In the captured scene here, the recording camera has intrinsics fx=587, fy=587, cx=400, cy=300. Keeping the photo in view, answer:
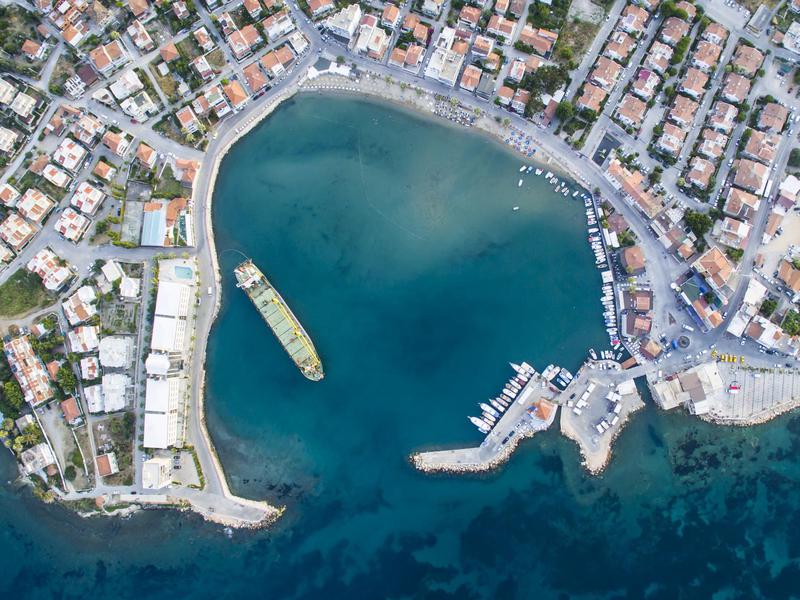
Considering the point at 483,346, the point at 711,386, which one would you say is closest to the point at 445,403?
the point at 483,346

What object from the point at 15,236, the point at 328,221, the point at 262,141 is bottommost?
the point at 15,236

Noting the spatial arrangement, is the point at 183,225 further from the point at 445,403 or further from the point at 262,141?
the point at 445,403

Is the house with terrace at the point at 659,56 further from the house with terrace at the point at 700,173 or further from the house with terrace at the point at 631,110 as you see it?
the house with terrace at the point at 700,173

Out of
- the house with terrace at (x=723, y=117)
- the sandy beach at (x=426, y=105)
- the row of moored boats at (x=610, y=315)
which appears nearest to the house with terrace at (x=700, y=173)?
the house with terrace at (x=723, y=117)

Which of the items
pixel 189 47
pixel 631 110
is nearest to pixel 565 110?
pixel 631 110

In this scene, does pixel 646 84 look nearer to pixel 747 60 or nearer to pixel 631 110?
pixel 631 110
